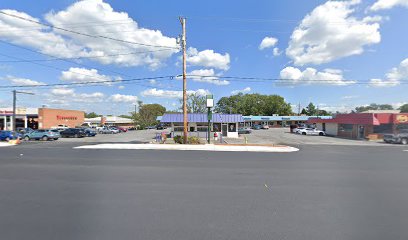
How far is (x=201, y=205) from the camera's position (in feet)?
18.4

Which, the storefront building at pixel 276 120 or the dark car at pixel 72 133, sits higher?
the storefront building at pixel 276 120

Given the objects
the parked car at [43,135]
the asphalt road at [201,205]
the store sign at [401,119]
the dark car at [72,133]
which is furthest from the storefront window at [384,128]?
the parked car at [43,135]

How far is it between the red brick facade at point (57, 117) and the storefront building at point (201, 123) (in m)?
33.8

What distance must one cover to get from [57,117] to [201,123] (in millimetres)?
40268

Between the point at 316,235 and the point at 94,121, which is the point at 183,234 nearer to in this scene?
the point at 316,235

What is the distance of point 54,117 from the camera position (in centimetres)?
5412

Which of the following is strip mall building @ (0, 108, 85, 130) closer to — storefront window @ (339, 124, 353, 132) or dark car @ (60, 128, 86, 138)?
dark car @ (60, 128, 86, 138)

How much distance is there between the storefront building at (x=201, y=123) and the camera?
3359 cm

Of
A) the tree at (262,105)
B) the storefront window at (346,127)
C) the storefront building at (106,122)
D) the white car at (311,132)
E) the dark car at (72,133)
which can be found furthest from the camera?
the tree at (262,105)

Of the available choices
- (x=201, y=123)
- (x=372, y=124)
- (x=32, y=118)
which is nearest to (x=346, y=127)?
(x=372, y=124)

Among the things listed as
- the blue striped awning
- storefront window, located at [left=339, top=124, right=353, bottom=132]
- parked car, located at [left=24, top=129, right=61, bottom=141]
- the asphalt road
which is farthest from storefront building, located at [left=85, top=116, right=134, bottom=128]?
the asphalt road

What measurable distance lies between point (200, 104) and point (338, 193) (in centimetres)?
6999

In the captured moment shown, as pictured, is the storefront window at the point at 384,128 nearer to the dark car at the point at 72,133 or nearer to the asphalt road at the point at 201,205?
the asphalt road at the point at 201,205

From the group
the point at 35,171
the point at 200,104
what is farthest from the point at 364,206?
the point at 200,104
